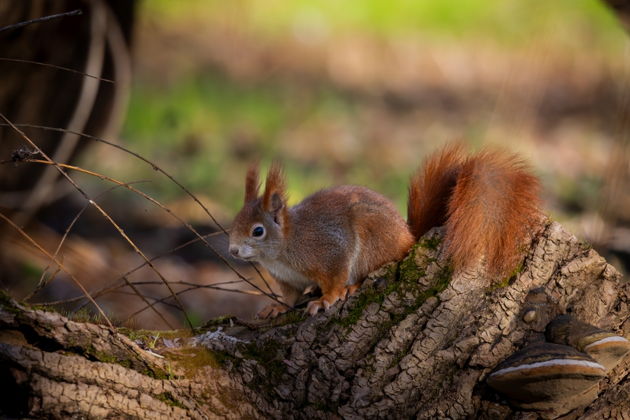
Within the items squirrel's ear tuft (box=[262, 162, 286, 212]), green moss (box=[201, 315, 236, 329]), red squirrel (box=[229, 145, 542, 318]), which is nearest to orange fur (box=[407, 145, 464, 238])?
red squirrel (box=[229, 145, 542, 318])

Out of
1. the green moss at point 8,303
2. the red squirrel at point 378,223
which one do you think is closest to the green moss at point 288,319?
the red squirrel at point 378,223

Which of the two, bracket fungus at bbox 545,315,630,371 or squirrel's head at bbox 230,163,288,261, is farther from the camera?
squirrel's head at bbox 230,163,288,261

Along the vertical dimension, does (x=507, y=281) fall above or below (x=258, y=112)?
above

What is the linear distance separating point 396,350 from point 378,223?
14.5 inches

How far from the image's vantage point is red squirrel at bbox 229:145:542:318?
1.42 m

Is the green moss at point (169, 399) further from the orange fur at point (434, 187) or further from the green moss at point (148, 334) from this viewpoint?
→ the orange fur at point (434, 187)

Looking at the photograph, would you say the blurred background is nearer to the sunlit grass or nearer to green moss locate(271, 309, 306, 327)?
the sunlit grass

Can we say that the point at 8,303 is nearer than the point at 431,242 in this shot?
Yes

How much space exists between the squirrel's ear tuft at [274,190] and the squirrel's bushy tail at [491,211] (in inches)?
16.6

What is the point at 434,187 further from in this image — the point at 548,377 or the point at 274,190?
the point at 548,377

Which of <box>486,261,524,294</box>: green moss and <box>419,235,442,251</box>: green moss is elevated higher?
<box>419,235,442,251</box>: green moss

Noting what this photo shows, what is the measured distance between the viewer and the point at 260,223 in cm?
181

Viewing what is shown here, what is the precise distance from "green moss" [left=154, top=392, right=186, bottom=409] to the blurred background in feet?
0.85

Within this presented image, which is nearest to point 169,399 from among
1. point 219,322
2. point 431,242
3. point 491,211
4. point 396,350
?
point 219,322
